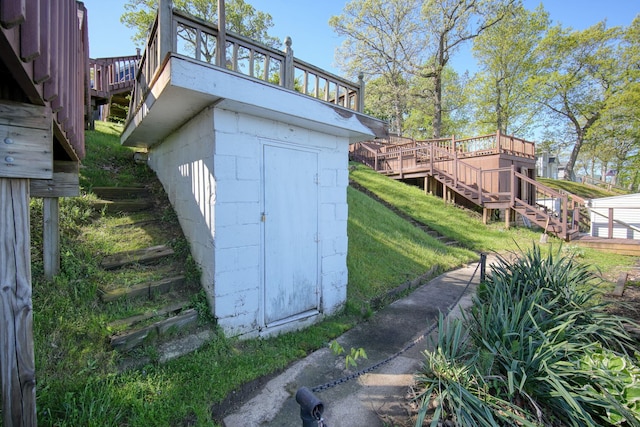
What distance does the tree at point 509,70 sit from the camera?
2067cm

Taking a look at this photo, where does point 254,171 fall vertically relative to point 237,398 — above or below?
above

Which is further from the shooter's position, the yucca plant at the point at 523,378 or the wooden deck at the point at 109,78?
the wooden deck at the point at 109,78

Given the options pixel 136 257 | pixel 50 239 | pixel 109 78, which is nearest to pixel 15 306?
pixel 50 239

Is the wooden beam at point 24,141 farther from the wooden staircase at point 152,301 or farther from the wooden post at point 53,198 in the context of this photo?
the wooden post at point 53,198

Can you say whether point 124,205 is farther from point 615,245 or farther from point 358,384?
point 615,245

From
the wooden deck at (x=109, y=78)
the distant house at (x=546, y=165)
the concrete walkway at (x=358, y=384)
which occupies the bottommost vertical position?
the concrete walkway at (x=358, y=384)

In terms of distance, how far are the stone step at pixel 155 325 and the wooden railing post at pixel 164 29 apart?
2.39m

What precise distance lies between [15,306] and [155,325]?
4.52 ft

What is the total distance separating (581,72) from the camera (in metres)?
20.5

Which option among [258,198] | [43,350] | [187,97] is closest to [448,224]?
[258,198]

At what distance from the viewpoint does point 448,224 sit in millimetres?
10344

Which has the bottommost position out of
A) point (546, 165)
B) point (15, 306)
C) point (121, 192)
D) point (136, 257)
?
point (136, 257)

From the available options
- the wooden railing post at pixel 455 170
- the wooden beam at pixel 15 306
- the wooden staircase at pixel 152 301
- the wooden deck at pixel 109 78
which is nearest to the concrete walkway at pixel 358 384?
the wooden staircase at pixel 152 301

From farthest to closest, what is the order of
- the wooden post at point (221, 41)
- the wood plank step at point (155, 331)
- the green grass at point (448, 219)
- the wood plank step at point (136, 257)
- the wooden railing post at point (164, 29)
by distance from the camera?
the green grass at point (448, 219)
the wood plank step at point (136, 257)
the wooden post at point (221, 41)
the wooden railing post at point (164, 29)
the wood plank step at point (155, 331)
